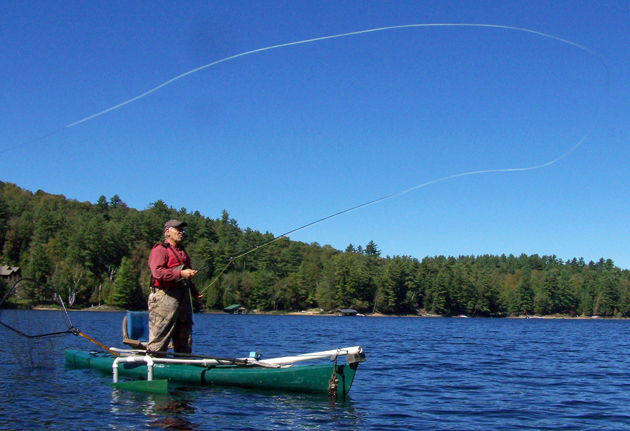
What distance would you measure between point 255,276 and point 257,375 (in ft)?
349

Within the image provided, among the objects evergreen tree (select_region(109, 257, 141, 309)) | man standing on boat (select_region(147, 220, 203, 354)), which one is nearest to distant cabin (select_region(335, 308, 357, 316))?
evergreen tree (select_region(109, 257, 141, 309))

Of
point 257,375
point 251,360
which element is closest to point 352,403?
point 257,375

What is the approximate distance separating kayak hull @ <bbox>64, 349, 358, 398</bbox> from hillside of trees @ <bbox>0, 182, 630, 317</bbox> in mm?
76979

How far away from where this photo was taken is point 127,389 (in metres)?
9.75

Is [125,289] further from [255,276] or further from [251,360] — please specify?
[251,360]

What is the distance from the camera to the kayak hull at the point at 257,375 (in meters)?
9.34

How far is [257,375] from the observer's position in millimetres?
9805

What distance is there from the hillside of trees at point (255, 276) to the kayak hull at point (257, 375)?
3031 inches

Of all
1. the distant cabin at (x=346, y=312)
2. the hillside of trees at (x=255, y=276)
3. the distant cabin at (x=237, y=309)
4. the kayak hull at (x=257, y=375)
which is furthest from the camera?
the distant cabin at (x=346, y=312)

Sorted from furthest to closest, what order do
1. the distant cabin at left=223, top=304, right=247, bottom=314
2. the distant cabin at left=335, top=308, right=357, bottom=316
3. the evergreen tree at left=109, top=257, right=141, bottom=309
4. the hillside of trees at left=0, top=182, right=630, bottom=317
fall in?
the distant cabin at left=335, top=308, right=357, bottom=316 < the distant cabin at left=223, top=304, right=247, bottom=314 < the hillside of trees at left=0, top=182, right=630, bottom=317 < the evergreen tree at left=109, top=257, right=141, bottom=309

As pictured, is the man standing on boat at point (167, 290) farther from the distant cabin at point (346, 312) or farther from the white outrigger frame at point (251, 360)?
the distant cabin at point (346, 312)

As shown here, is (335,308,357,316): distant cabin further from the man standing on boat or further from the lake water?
the man standing on boat

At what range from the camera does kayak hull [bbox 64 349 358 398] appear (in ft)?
30.7

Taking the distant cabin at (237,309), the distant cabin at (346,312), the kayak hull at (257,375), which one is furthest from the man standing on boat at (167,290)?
the distant cabin at (346,312)
